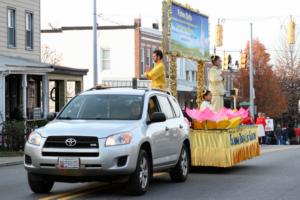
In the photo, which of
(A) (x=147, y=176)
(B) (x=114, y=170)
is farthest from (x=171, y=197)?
(B) (x=114, y=170)

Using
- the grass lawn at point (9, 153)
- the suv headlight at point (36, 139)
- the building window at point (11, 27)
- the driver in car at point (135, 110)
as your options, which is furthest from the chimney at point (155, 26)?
the suv headlight at point (36, 139)

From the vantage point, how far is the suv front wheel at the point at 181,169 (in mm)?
12133

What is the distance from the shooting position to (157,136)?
35.8 ft

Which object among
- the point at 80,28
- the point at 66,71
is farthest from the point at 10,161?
the point at 80,28

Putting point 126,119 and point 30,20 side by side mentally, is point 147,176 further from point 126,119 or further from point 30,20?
point 30,20

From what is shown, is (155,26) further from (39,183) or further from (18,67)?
(39,183)

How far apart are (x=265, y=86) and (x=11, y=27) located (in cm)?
3815

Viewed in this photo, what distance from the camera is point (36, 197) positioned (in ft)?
33.2

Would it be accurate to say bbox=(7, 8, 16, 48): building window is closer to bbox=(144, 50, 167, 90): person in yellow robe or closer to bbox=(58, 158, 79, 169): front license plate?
bbox=(144, 50, 167, 90): person in yellow robe

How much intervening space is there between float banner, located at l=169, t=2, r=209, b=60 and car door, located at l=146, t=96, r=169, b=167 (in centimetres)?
618

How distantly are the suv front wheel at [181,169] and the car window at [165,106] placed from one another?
77 cm

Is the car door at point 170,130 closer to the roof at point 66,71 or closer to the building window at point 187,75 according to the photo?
the roof at point 66,71

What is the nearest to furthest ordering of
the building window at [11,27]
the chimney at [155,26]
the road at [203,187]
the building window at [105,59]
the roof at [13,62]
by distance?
the road at [203,187], the roof at [13,62], the building window at [11,27], the building window at [105,59], the chimney at [155,26]

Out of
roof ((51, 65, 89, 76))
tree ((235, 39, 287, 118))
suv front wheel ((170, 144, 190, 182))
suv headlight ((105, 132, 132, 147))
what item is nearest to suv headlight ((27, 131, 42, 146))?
suv headlight ((105, 132, 132, 147))
